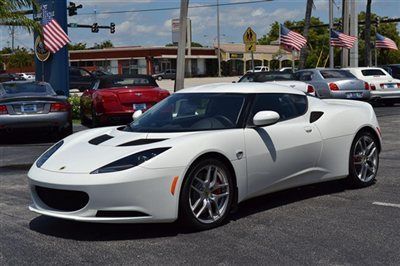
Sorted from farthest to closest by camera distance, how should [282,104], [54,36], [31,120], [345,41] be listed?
[345,41] < [54,36] < [31,120] < [282,104]

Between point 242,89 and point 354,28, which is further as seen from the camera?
point 354,28

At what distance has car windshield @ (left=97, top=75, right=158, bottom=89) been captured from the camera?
1438 centimetres

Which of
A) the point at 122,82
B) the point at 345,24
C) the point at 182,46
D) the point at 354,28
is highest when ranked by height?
the point at 345,24

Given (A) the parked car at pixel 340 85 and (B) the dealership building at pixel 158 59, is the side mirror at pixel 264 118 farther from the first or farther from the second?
(B) the dealership building at pixel 158 59

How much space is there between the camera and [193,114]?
6180 millimetres

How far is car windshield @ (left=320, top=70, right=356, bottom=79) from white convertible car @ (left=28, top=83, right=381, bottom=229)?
12350mm

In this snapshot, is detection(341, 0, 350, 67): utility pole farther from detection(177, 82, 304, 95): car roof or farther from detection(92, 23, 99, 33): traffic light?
detection(92, 23, 99, 33): traffic light

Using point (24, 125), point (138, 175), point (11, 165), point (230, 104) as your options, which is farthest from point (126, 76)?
point (138, 175)

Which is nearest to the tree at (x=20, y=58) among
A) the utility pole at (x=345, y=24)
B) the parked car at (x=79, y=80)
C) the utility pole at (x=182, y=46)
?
the parked car at (x=79, y=80)

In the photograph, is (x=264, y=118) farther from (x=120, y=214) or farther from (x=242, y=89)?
(x=120, y=214)

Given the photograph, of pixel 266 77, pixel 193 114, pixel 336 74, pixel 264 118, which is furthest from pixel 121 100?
pixel 336 74

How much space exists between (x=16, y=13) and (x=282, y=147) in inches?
564

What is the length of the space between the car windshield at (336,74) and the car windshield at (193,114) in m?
13.6

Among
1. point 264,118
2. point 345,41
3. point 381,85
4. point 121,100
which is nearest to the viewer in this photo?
point 264,118
